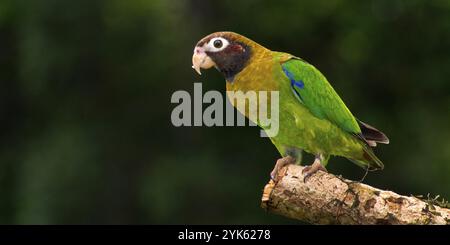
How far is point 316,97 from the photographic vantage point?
6.62 meters

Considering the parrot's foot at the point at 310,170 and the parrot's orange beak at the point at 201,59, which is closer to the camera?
the parrot's foot at the point at 310,170

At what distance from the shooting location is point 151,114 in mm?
16422

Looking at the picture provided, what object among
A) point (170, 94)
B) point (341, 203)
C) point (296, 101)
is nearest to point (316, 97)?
point (296, 101)

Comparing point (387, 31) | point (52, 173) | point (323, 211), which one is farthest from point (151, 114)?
point (323, 211)

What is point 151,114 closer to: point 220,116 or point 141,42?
point 141,42

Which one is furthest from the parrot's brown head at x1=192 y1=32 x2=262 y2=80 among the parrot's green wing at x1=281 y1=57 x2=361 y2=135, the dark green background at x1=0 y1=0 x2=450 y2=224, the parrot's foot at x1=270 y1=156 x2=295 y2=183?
the dark green background at x1=0 y1=0 x2=450 y2=224

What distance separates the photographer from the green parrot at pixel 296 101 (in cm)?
649

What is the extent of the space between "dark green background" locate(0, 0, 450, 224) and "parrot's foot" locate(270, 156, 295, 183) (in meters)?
8.46

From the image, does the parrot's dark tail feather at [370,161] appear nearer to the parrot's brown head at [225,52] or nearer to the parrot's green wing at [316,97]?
the parrot's green wing at [316,97]

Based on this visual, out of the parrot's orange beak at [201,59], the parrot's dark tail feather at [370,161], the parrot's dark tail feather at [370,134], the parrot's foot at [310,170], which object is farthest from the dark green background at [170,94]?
the parrot's foot at [310,170]

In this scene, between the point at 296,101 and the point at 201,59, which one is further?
the point at 201,59

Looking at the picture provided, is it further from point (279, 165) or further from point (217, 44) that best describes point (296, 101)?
point (217, 44)

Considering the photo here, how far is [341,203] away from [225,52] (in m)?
1.48
